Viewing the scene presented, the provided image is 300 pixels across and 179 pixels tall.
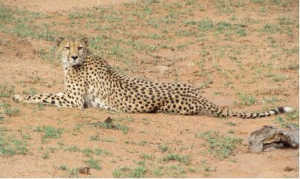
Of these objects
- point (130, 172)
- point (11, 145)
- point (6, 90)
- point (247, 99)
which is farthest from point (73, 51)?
point (130, 172)

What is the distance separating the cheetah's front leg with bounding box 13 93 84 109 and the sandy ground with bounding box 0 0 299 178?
0.24 m

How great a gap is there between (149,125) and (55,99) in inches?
61.5

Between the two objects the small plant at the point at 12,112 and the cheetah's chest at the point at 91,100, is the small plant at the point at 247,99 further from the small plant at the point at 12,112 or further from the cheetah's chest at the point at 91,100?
the small plant at the point at 12,112

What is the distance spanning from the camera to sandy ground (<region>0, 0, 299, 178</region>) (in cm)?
748

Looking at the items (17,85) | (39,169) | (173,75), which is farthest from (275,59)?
(39,169)

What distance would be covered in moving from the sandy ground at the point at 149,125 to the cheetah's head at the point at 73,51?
2.97 feet

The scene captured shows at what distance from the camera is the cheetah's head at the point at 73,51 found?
411 inches

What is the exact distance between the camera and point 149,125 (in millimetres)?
9508

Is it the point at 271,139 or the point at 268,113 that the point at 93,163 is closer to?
the point at 271,139

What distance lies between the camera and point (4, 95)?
10266 millimetres

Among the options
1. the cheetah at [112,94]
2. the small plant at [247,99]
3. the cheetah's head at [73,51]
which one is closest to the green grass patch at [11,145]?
the cheetah at [112,94]

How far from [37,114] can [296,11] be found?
37.4 feet

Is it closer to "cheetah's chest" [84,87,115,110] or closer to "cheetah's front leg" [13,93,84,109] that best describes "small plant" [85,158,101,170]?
"cheetah's front leg" [13,93,84,109]

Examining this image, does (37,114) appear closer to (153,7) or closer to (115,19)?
(115,19)
